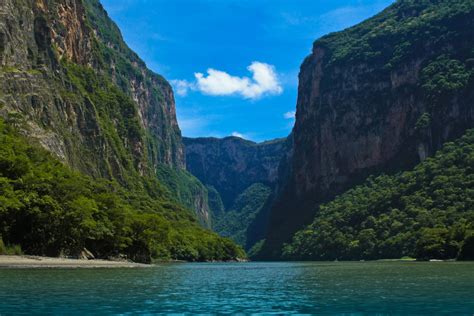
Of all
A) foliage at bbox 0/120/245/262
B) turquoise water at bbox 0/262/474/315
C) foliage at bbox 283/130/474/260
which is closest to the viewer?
turquoise water at bbox 0/262/474/315

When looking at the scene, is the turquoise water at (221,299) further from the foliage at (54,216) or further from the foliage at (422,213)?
the foliage at (422,213)

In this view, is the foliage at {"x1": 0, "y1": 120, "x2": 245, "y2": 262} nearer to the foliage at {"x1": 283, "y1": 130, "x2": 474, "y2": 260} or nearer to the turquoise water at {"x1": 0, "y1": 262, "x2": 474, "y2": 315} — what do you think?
the turquoise water at {"x1": 0, "y1": 262, "x2": 474, "y2": 315}

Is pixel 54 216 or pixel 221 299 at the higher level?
pixel 54 216

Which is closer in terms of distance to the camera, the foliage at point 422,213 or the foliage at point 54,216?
the foliage at point 54,216

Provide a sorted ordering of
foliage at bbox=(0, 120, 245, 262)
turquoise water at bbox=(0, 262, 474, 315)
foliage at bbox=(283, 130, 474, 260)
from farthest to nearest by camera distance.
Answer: foliage at bbox=(283, 130, 474, 260)
foliage at bbox=(0, 120, 245, 262)
turquoise water at bbox=(0, 262, 474, 315)

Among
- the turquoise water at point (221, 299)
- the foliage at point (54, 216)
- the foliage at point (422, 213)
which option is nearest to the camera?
the turquoise water at point (221, 299)

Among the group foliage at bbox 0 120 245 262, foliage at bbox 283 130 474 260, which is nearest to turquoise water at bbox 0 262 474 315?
foliage at bbox 0 120 245 262

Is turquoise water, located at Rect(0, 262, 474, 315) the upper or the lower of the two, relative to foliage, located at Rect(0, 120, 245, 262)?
lower

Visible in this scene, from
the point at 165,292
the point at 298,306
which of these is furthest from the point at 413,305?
the point at 165,292

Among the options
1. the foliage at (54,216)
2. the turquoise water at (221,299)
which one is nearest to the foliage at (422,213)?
the foliage at (54,216)

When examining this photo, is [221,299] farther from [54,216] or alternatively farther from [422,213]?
[422,213]

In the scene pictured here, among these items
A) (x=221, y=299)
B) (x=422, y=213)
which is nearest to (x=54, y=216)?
(x=221, y=299)
